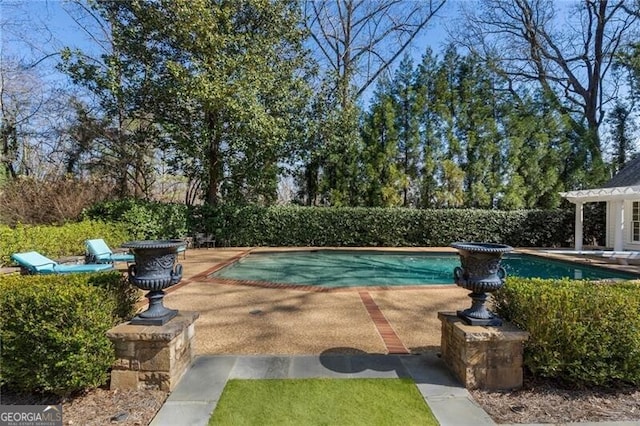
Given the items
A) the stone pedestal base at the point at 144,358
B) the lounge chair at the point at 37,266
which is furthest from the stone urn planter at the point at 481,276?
the lounge chair at the point at 37,266

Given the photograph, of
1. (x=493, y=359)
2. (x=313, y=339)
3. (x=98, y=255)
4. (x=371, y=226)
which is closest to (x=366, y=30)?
(x=371, y=226)

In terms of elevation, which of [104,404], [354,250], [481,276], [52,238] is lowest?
[104,404]

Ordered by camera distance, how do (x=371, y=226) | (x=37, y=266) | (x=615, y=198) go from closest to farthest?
1. (x=37, y=266)
2. (x=615, y=198)
3. (x=371, y=226)

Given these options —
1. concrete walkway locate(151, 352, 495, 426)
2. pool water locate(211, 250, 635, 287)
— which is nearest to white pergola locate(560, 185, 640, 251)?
pool water locate(211, 250, 635, 287)

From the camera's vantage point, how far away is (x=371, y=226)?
1374 centimetres

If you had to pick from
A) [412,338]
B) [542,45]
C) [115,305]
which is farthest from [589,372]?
[542,45]

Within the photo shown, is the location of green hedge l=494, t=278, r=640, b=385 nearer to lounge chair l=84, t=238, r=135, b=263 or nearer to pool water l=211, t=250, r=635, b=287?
pool water l=211, t=250, r=635, b=287

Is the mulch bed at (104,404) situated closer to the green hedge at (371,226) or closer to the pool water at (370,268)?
the pool water at (370,268)

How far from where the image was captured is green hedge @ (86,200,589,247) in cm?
1319

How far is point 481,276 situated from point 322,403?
173 cm

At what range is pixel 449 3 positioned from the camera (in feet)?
61.3

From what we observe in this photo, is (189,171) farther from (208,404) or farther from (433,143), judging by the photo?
(208,404)

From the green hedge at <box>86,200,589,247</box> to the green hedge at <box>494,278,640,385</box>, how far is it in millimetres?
10764

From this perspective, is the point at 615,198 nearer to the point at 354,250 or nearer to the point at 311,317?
the point at 354,250
